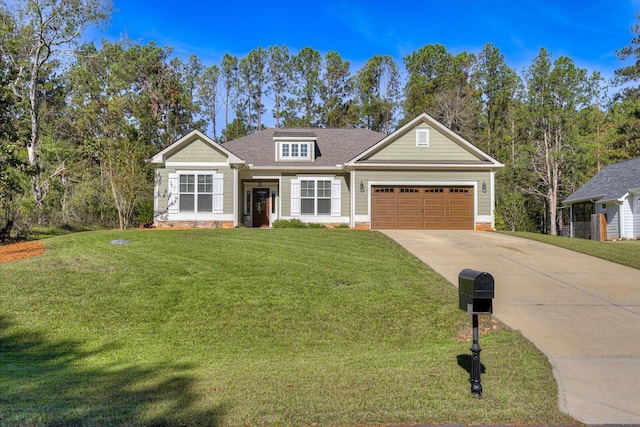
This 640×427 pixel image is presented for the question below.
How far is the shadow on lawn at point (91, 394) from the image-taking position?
3.94 metres

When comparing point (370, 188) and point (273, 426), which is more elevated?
point (370, 188)

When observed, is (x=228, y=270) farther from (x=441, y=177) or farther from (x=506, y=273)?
(x=441, y=177)

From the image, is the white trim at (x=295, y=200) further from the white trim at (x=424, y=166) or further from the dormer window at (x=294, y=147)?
the white trim at (x=424, y=166)

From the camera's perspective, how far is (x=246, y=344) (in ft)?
23.0

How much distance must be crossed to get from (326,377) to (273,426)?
4.47 feet

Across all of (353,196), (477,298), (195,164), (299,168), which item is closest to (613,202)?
(353,196)

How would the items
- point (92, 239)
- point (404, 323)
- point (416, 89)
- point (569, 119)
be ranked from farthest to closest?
1. point (416, 89)
2. point (569, 119)
3. point (92, 239)
4. point (404, 323)

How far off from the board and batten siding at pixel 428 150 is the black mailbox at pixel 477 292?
1633cm

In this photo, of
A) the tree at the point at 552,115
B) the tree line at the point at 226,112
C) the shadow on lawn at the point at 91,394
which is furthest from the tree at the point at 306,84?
the shadow on lawn at the point at 91,394

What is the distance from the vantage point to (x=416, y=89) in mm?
41562

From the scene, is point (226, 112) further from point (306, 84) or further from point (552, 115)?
point (552, 115)

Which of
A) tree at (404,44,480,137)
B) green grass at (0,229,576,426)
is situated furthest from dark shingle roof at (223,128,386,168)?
tree at (404,44,480,137)

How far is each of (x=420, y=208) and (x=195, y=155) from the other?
33.9 ft

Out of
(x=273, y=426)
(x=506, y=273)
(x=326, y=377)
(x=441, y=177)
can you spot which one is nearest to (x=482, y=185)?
(x=441, y=177)
